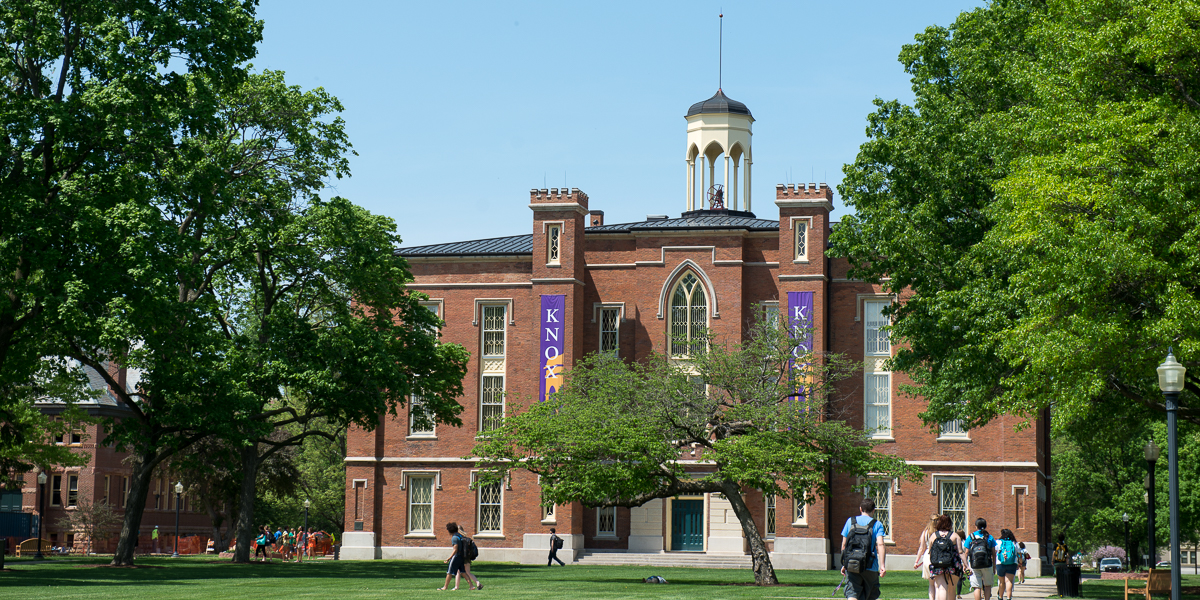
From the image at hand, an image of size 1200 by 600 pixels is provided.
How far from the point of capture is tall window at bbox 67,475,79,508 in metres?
71.5

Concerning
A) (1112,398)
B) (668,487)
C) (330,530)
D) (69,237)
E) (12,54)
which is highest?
(12,54)

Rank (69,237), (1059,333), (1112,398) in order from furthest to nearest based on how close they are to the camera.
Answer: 1. (69,237)
2. (1112,398)
3. (1059,333)

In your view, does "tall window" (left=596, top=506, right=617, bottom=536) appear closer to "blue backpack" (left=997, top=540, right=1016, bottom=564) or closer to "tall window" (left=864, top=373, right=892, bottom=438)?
"tall window" (left=864, top=373, right=892, bottom=438)

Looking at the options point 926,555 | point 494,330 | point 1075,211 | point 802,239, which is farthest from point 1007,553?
point 494,330

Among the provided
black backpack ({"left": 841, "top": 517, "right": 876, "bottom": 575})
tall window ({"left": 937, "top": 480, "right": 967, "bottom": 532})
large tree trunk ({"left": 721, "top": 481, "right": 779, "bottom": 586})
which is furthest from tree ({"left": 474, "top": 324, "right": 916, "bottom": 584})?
black backpack ({"left": 841, "top": 517, "right": 876, "bottom": 575})

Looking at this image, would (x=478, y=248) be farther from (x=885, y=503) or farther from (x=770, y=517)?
(x=885, y=503)

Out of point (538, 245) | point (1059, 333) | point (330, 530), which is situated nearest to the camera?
point (1059, 333)

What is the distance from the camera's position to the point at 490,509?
164 ft

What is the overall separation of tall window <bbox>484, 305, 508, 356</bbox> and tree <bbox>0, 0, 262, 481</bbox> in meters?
21.2

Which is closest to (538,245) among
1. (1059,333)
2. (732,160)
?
(732,160)

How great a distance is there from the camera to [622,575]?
3722cm

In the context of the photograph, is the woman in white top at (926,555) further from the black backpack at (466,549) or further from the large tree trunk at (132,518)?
the large tree trunk at (132,518)

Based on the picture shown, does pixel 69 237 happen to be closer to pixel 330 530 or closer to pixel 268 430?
pixel 268 430

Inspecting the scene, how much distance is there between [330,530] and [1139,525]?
5230cm
